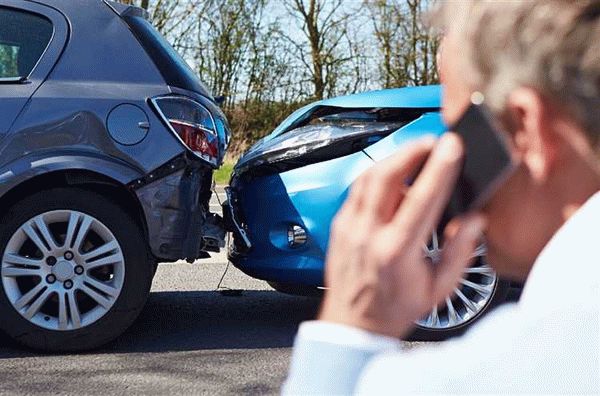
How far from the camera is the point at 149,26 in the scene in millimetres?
5148

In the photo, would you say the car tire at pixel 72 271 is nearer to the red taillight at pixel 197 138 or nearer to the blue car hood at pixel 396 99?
the red taillight at pixel 197 138

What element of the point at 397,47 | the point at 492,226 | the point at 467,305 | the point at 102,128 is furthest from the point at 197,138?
the point at 397,47

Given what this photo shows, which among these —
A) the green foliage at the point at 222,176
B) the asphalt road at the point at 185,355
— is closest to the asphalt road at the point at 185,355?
the asphalt road at the point at 185,355

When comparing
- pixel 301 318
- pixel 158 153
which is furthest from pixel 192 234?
pixel 301 318

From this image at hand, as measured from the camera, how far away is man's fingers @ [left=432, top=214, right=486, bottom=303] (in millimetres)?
888

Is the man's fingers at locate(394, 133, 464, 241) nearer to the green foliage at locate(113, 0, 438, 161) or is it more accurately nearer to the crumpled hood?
the crumpled hood

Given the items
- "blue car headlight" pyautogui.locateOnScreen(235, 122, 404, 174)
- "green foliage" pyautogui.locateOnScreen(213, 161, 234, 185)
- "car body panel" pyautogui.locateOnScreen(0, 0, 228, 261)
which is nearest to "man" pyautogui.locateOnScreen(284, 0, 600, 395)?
"car body panel" pyautogui.locateOnScreen(0, 0, 228, 261)

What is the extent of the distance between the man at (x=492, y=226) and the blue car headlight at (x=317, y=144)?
13.0 feet

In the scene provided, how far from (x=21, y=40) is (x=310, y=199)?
59.1 inches

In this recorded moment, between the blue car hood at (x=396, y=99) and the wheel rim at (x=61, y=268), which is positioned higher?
the blue car hood at (x=396, y=99)

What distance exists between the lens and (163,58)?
4.93 m

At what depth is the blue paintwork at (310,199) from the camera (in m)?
4.86

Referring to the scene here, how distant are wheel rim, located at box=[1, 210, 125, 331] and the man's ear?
12.9 ft

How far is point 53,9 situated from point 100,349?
157cm
